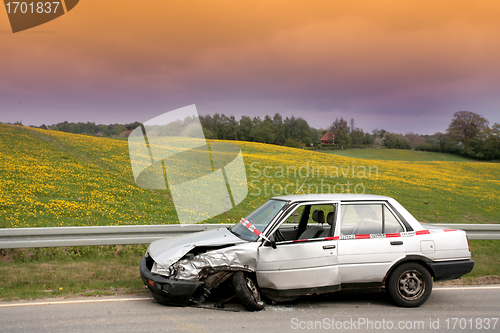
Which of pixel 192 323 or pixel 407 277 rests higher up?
pixel 407 277

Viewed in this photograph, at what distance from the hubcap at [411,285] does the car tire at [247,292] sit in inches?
87.5

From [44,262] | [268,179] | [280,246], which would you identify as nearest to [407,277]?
[280,246]

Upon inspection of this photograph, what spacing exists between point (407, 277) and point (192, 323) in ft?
11.0

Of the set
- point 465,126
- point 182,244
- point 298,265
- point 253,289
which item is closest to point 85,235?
point 182,244

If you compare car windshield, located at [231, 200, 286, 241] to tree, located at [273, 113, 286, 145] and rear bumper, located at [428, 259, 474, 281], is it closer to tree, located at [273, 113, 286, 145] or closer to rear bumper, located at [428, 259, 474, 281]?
rear bumper, located at [428, 259, 474, 281]

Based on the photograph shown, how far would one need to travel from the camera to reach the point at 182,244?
Result: 16.6ft

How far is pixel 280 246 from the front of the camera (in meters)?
4.88

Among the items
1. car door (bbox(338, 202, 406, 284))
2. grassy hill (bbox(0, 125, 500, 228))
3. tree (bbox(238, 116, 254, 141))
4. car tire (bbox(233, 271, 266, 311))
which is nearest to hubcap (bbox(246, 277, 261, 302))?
car tire (bbox(233, 271, 266, 311))

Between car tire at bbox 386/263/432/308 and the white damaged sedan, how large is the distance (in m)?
0.01

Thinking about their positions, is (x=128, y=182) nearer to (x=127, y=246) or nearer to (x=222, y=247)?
(x=127, y=246)

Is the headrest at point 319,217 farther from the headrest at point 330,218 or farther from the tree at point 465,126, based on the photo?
the tree at point 465,126

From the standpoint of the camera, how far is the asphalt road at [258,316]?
13.8 feet

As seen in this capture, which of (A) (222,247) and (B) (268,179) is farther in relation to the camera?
(B) (268,179)

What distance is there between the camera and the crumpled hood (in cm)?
481
